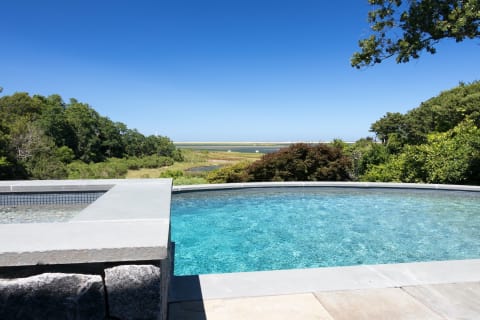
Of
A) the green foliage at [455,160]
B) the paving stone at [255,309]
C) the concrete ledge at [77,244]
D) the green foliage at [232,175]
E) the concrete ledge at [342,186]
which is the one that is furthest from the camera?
the green foliage at [232,175]

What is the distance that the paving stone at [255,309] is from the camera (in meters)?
2.10

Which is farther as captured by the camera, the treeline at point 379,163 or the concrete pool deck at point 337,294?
the treeline at point 379,163

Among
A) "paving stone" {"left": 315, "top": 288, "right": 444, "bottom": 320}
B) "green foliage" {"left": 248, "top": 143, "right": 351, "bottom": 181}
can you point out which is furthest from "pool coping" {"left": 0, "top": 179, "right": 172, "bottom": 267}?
"green foliage" {"left": 248, "top": 143, "right": 351, "bottom": 181}

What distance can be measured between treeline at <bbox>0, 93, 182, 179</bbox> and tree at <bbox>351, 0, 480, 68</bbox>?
1432 centimetres

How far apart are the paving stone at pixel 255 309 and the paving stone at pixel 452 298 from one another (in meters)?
0.78

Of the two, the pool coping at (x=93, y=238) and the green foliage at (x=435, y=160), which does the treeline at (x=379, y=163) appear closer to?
the green foliage at (x=435, y=160)

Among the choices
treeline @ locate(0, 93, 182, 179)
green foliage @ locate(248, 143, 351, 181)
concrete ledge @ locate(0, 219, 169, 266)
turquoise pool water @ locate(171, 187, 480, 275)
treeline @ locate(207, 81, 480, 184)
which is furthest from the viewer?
treeline @ locate(0, 93, 182, 179)

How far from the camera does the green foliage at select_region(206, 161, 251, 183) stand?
1224 centimetres

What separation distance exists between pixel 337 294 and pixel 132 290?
1.64 meters

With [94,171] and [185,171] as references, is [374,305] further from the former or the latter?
[185,171]

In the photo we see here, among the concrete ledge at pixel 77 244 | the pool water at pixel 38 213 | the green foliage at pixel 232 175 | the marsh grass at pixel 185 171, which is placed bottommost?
the marsh grass at pixel 185 171

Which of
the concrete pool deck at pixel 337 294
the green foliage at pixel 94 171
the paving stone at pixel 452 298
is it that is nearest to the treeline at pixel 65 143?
the green foliage at pixel 94 171

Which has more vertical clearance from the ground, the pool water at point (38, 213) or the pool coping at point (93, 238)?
the pool coping at point (93, 238)

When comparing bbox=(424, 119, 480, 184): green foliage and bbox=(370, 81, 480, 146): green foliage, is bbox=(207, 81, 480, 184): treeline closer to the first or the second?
bbox=(424, 119, 480, 184): green foliage
